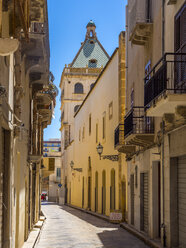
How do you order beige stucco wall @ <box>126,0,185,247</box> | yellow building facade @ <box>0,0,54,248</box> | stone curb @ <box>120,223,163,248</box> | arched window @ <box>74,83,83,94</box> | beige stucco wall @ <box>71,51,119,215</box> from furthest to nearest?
arched window @ <box>74,83,83,94</box>, beige stucco wall @ <box>71,51,119,215</box>, stone curb @ <box>120,223,163,248</box>, beige stucco wall @ <box>126,0,185,247</box>, yellow building facade @ <box>0,0,54,248</box>

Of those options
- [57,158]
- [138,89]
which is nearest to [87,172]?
[138,89]

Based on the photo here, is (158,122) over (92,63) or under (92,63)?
under

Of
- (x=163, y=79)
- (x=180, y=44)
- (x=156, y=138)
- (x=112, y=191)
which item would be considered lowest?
(x=112, y=191)

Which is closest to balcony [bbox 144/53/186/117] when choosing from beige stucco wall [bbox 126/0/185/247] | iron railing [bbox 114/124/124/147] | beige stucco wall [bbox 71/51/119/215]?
beige stucco wall [bbox 126/0/185/247]

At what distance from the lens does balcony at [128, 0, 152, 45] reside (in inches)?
600

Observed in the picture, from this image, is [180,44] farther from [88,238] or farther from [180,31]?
[88,238]

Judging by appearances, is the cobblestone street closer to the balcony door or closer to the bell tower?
the balcony door

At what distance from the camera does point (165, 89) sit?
951 cm

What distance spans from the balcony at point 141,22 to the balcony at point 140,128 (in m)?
2.50

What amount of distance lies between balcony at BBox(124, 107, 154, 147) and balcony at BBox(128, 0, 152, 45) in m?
2.50

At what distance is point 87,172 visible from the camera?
36438 mm

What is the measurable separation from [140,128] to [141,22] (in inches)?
153

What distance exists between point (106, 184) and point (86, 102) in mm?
12572

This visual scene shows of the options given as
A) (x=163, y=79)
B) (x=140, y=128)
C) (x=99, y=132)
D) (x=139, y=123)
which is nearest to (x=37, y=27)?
(x=163, y=79)
